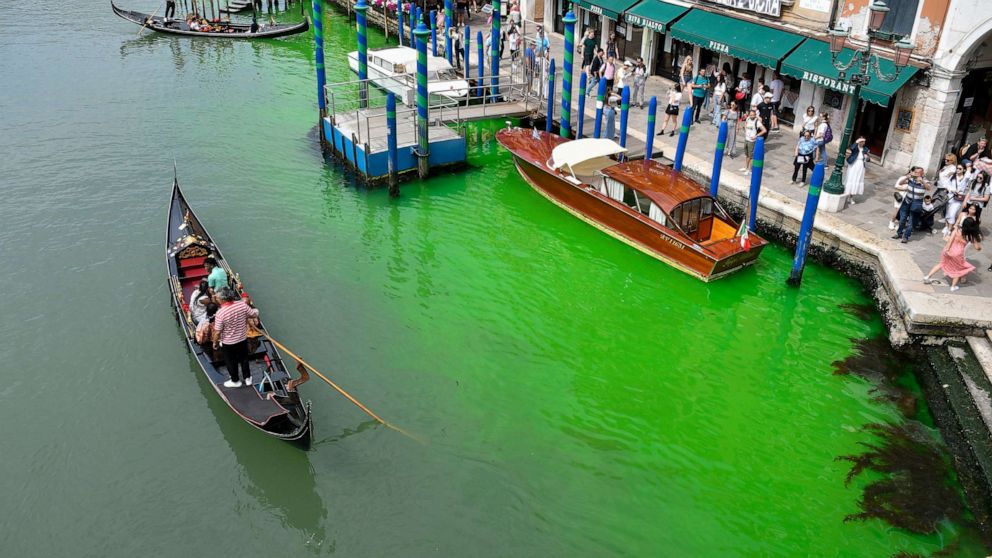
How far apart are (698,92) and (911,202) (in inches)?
219

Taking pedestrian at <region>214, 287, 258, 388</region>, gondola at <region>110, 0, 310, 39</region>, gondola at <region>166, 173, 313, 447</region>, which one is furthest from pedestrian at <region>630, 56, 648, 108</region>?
gondola at <region>110, 0, 310, 39</region>

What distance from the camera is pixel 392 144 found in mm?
17562

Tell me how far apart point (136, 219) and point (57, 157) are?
494 cm

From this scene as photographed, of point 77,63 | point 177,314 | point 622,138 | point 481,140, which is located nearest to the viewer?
point 177,314

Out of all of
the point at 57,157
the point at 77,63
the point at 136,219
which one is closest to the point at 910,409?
the point at 136,219

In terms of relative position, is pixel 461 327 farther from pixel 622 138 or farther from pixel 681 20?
pixel 681 20

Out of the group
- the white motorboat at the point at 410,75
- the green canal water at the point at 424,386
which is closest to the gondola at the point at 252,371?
the green canal water at the point at 424,386

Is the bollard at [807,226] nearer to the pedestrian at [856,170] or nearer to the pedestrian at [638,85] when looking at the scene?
the pedestrian at [856,170]

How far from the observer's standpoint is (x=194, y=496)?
10.0 metres

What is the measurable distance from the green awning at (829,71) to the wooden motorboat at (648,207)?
383 centimetres

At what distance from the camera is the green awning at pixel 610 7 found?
24.0 meters

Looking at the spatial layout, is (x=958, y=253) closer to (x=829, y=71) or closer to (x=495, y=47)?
(x=829, y=71)

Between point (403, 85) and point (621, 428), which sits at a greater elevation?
point (403, 85)

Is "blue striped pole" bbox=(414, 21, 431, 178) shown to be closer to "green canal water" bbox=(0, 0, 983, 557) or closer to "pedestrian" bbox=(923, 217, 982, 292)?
"green canal water" bbox=(0, 0, 983, 557)
